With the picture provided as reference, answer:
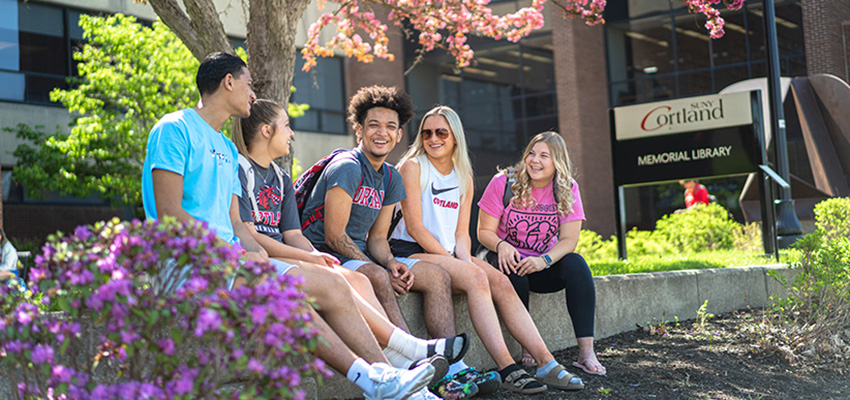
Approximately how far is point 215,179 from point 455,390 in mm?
1590

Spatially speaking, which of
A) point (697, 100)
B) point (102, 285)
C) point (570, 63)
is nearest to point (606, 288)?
point (697, 100)

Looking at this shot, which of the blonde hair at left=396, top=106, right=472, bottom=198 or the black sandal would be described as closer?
the black sandal

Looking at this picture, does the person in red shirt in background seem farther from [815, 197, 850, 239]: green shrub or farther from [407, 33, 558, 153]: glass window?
[407, 33, 558, 153]: glass window

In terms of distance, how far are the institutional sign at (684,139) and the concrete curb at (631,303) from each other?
5.62 feet

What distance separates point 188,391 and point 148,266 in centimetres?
40

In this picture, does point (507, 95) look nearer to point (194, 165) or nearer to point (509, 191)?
point (509, 191)

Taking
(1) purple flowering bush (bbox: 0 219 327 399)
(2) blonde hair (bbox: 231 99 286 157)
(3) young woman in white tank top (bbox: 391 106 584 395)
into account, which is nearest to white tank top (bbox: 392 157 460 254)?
(3) young woman in white tank top (bbox: 391 106 584 395)

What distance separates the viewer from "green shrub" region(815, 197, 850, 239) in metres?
9.88

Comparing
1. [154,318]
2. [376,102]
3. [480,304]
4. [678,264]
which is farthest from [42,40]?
[154,318]

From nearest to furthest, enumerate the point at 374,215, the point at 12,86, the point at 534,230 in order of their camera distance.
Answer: the point at 374,215 → the point at 534,230 → the point at 12,86

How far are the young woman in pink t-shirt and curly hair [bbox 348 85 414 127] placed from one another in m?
0.99

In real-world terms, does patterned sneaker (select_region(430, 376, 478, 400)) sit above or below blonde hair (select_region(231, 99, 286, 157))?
below

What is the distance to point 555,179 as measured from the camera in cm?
563

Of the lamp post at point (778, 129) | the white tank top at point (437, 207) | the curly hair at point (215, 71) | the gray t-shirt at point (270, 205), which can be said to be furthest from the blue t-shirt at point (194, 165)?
the lamp post at point (778, 129)
